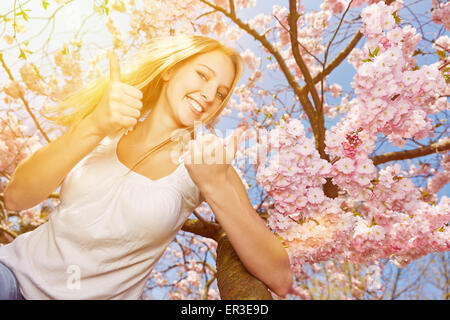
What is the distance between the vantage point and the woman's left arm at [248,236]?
1.09 meters

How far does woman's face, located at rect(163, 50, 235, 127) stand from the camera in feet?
4.92

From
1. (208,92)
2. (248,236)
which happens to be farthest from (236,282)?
(208,92)

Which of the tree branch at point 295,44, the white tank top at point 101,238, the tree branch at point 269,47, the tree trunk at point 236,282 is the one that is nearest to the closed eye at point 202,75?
the white tank top at point 101,238

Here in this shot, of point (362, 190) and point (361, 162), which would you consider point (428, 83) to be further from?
point (362, 190)

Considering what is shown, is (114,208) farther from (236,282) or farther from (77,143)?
(236,282)

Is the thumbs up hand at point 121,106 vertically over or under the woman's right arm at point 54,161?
over

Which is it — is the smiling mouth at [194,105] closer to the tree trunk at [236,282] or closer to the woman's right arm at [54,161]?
the woman's right arm at [54,161]

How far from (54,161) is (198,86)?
2.46ft

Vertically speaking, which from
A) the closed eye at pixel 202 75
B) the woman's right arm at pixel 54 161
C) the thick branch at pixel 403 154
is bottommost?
the woman's right arm at pixel 54 161

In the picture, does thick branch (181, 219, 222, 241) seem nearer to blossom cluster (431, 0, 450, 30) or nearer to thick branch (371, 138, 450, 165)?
thick branch (371, 138, 450, 165)

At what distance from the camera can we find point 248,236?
1.12 metres

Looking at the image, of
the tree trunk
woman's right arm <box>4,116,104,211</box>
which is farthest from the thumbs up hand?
the tree trunk

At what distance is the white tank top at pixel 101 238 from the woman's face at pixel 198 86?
345 millimetres

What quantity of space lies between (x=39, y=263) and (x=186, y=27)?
3194 mm
